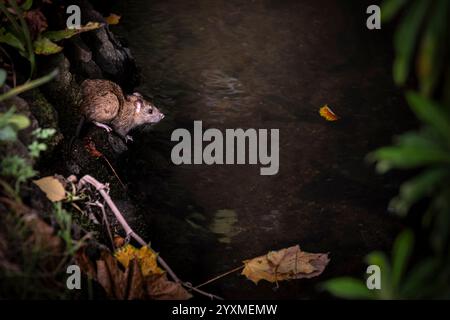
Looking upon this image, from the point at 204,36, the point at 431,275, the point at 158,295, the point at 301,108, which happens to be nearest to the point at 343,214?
the point at 301,108

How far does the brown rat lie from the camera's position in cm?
412

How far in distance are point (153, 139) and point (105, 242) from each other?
158cm

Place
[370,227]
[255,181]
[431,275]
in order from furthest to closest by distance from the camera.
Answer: [255,181], [370,227], [431,275]

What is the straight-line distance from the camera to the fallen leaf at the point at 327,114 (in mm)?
4777

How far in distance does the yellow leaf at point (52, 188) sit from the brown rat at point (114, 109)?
43.5 inches

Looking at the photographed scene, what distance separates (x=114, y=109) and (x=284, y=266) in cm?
195

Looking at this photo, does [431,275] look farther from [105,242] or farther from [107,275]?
[105,242]

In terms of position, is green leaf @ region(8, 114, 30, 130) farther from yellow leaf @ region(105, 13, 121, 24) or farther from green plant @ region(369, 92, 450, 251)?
yellow leaf @ region(105, 13, 121, 24)

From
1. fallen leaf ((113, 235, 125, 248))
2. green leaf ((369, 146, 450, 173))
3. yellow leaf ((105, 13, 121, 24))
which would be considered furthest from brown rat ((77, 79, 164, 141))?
green leaf ((369, 146, 450, 173))

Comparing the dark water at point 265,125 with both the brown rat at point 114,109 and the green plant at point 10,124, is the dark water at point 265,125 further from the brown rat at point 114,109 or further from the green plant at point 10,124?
the green plant at point 10,124

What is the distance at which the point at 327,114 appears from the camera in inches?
189

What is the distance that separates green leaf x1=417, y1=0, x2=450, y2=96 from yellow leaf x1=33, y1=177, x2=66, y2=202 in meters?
2.05

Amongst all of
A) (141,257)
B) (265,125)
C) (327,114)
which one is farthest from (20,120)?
(327,114)

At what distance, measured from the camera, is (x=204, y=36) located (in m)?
5.99
